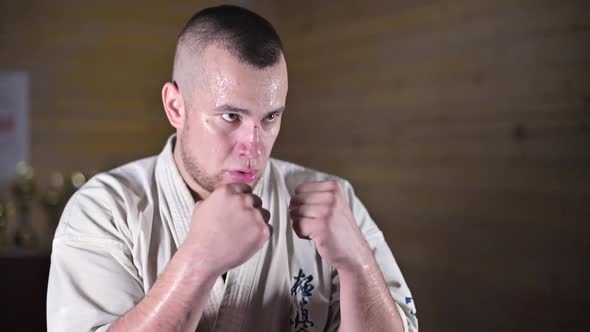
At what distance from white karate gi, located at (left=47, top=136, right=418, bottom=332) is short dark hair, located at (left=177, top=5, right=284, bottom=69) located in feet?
1.41

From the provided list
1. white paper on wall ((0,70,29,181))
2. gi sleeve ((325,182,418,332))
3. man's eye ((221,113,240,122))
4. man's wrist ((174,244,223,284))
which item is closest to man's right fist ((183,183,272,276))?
man's wrist ((174,244,223,284))

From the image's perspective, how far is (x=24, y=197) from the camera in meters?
4.22

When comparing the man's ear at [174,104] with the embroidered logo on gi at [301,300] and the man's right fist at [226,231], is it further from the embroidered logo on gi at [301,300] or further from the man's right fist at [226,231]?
the embroidered logo on gi at [301,300]

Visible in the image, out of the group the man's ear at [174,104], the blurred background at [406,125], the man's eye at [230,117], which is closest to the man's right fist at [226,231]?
the man's eye at [230,117]

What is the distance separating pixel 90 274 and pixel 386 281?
0.87 meters

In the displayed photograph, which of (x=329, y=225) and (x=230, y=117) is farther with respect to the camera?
(x=230, y=117)

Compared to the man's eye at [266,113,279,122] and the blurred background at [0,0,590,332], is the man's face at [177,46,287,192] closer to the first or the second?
the man's eye at [266,113,279,122]

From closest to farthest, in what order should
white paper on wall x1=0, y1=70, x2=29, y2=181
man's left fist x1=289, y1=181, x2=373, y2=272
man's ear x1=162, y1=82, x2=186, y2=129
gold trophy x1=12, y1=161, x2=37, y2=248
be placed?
man's left fist x1=289, y1=181, x2=373, y2=272
man's ear x1=162, y1=82, x2=186, y2=129
gold trophy x1=12, y1=161, x2=37, y2=248
white paper on wall x1=0, y1=70, x2=29, y2=181

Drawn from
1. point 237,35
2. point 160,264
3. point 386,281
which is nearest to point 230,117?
point 237,35

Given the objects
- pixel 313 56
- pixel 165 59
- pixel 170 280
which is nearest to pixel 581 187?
pixel 170 280

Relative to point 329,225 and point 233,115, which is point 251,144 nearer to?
point 233,115

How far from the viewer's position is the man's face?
1595 mm

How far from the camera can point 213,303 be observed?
1720mm

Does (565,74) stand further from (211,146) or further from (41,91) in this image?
(41,91)
